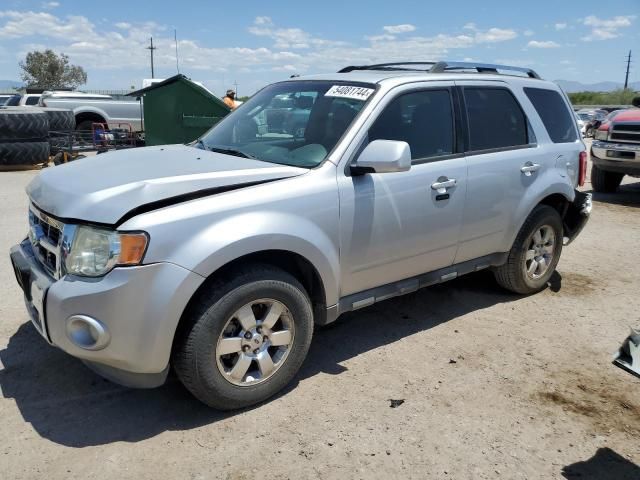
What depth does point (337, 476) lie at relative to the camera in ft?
8.80

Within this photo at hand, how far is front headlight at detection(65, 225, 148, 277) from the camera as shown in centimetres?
266

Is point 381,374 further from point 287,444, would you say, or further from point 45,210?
Answer: point 45,210

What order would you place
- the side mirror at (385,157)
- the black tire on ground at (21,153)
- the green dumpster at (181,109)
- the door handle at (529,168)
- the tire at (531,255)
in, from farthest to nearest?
the black tire on ground at (21,153) → the green dumpster at (181,109) → the tire at (531,255) → the door handle at (529,168) → the side mirror at (385,157)

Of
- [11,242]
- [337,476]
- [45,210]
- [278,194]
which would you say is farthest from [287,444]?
[11,242]

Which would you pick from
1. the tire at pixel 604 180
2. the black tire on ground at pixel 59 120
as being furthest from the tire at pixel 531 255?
the black tire on ground at pixel 59 120

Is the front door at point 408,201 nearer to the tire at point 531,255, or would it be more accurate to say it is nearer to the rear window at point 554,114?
the tire at point 531,255

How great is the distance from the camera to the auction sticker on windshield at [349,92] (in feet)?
12.1

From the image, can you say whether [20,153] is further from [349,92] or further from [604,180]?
[604,180]

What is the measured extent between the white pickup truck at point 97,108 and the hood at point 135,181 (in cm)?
1465

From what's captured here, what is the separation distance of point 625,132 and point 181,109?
26.9ft

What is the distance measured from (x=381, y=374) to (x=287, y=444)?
95cm

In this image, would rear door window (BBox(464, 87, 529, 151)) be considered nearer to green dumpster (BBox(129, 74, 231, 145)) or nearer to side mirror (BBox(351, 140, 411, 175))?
side mirror (BBox(351, 140, 411, 175))

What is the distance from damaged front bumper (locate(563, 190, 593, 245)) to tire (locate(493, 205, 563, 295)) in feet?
0.86

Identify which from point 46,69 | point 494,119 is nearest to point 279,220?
point 494,119
